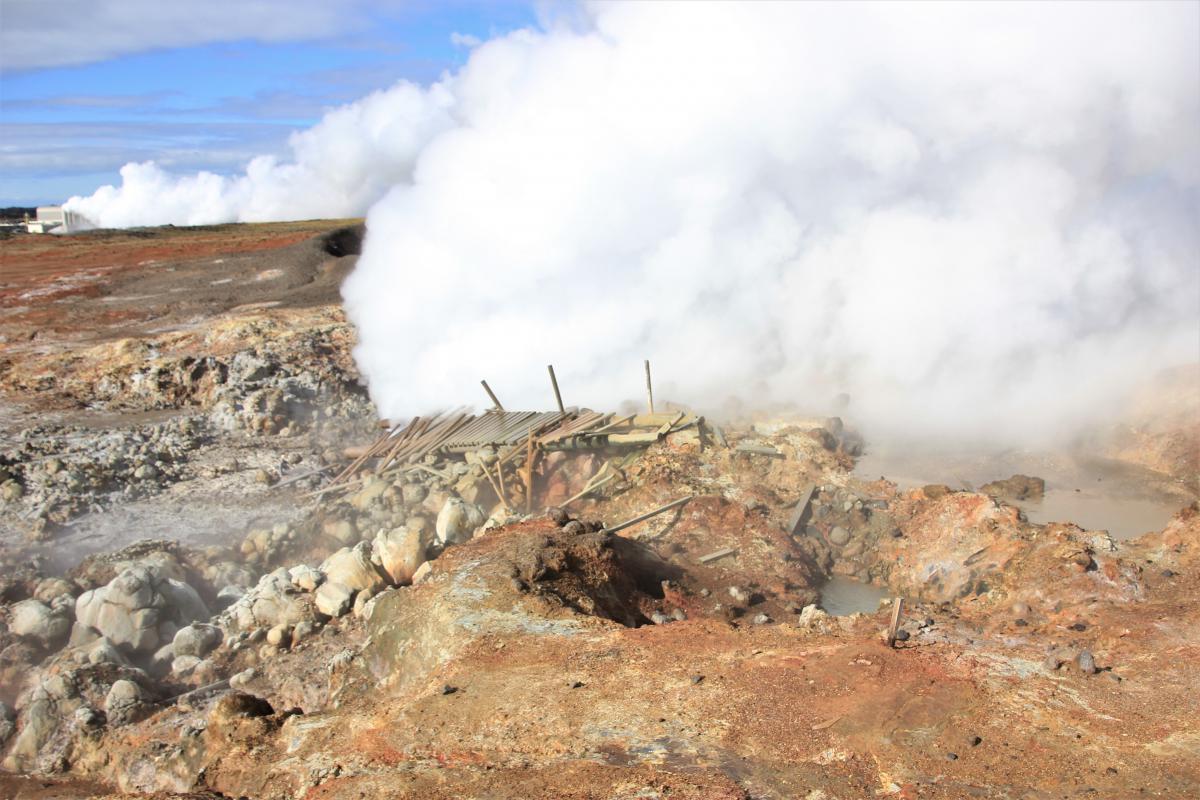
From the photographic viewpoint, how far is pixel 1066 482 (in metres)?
10.9

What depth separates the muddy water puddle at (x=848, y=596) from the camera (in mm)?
8336

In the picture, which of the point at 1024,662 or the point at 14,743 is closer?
the point at 1024,662

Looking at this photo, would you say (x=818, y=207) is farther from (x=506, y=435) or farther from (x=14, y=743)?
(x=14, y=743)

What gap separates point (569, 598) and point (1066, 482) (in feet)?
22.4

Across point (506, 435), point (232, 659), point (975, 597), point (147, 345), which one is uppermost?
point (147, 345)

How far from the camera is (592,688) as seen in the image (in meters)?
5.55

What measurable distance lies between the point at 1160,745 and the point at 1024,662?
1.02 meters

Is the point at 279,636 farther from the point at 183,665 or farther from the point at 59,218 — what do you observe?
the point at 59,218

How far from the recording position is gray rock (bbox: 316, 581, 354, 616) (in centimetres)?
766

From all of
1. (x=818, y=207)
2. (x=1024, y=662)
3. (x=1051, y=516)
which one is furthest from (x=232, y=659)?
(x=818, y=207)

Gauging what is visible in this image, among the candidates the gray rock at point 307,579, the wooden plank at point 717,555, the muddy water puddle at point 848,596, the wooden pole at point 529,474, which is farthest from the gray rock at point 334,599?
the muddy water puddle at point 848,596

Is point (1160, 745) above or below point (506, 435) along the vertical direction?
below

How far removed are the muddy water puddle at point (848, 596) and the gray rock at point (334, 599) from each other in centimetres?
408

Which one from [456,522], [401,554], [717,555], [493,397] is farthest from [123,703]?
[493,397]
